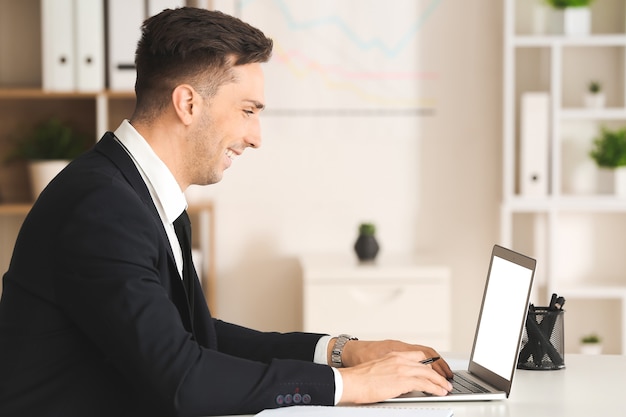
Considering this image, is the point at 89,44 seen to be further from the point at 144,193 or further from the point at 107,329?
the point at 107,329

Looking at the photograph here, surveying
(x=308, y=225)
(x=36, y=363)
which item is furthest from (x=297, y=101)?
(x=36, y=363)

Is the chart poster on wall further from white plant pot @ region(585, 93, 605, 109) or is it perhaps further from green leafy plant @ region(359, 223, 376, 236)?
white plant pot @ region(585, 93, 605, 109)

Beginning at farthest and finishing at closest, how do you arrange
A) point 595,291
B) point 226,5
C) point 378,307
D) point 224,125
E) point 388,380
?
point 226,5, point 595,291, point 378,307, point 224,125, point 388,380

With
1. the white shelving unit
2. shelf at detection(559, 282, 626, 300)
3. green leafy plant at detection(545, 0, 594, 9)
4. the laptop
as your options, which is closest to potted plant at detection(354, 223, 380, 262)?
the white shelving unit

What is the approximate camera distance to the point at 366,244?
380 cm

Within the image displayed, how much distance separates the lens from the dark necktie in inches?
71.2

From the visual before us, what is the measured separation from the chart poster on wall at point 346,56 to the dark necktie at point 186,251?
2181 mm

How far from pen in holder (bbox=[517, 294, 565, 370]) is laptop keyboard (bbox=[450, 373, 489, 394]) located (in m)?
0.18

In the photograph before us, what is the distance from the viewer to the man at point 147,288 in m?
1.49

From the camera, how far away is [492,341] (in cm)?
176

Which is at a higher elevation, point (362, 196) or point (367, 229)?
point (362, 196)

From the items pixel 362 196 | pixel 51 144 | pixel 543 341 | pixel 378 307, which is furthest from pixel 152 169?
pixel 362 196

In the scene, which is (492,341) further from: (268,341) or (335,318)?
(335,318)

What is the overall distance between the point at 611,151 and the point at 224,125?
243 centimetres
